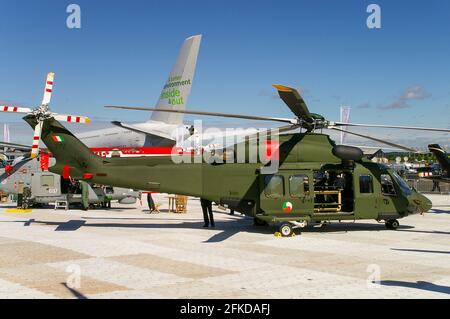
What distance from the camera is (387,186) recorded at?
51.4ft

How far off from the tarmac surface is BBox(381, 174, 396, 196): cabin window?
1372 mm

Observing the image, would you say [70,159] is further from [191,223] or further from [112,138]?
[112,138]

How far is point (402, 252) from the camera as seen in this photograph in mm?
11750

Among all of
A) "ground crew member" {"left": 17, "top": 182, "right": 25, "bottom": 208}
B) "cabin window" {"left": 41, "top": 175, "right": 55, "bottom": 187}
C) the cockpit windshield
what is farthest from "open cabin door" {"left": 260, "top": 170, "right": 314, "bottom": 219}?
"ground crew member" {"left": 17, "top": 182, "right": 25, "bottom": 208}

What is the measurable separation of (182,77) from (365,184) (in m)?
20.8

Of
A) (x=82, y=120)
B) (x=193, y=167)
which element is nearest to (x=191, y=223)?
(x=193, y=167)

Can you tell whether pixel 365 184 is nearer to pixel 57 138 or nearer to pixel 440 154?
pixel 440 154

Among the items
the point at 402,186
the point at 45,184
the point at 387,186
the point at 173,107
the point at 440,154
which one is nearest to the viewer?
the point at 387,186

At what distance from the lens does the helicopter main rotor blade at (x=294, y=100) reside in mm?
10794

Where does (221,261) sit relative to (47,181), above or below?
below

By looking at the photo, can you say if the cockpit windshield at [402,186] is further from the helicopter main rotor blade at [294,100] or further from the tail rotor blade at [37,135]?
the tail rotor blade at [37,135]

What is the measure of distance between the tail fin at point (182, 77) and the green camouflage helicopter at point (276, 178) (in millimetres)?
17491

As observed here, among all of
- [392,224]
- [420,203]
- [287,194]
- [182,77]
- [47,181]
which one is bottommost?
[392,224]

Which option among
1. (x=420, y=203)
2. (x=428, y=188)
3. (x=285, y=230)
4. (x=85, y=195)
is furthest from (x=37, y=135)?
(x=428, y=188)
